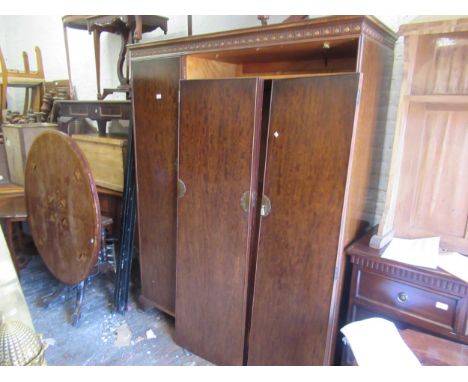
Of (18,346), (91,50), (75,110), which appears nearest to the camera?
(18,346)

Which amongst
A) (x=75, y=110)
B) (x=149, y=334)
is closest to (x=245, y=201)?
(x=149, y=334)

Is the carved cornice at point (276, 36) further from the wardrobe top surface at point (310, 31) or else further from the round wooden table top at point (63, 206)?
the round wooden table top at point (63, 206)

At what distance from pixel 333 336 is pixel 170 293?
99 cm

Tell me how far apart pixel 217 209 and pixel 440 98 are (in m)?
1.01

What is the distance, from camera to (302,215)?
1.37 metres

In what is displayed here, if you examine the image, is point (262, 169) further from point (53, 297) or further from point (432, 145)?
point (53, 297)

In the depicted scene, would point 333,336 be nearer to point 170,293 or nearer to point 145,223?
point 170,293

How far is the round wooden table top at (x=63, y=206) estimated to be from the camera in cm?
193

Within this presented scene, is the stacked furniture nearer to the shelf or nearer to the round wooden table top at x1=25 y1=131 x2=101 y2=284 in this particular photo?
the shelf

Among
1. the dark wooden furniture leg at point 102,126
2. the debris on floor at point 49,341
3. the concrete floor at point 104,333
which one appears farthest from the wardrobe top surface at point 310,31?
the debris on floor at point 49,341

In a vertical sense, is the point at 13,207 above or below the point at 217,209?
below

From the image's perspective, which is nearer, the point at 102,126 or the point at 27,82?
the point at 102,126

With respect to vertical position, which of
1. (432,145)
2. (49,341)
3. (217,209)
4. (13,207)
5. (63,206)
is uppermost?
(432,145)
